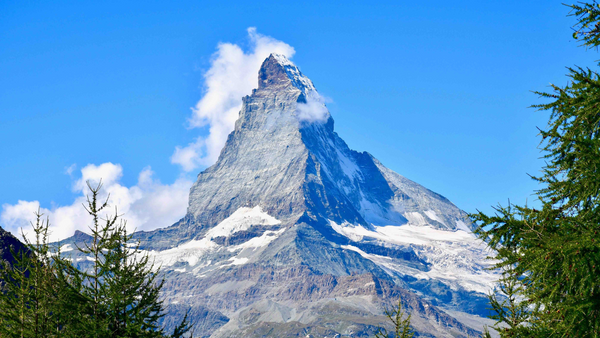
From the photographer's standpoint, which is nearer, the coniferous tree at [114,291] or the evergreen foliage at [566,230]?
the evergreen foliage at [566,230]

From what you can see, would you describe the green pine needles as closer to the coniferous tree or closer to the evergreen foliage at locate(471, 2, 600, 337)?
the coniferous tree

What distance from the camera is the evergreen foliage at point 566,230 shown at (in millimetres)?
9922

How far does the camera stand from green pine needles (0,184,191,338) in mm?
16734

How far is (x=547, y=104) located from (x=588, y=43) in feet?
4.55

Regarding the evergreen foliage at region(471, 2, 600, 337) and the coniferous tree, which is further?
the coniferous tree

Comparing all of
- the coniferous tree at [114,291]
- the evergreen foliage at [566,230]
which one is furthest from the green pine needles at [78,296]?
the evergreen foliage at [566,230]

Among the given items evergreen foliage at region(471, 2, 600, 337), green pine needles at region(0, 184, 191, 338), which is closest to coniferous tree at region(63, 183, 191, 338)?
green pine needles at region(0, 184, 191, 338)

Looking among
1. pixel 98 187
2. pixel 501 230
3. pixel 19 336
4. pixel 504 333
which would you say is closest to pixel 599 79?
pixel 501 230

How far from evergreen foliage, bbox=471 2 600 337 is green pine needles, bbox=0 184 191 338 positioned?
1152 centimetres

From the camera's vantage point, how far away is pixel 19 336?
1634cm

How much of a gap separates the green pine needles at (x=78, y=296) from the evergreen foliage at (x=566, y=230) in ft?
37.8

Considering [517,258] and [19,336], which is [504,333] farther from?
[19,336]

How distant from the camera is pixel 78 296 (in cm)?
1755

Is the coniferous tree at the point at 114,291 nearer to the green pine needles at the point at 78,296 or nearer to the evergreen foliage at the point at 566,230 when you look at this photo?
the green pine needles at the point at 78,296
